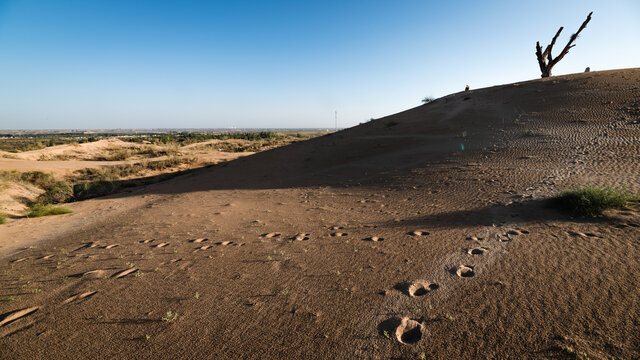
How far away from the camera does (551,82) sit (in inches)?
642

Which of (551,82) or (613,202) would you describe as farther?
A: (551,82)

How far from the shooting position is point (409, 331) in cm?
232

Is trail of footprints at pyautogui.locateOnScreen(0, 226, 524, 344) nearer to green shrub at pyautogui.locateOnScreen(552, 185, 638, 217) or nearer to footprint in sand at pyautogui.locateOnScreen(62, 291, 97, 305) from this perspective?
footprint in sand at pyautogui.locateOnScreen(62, 291, 97, 305)

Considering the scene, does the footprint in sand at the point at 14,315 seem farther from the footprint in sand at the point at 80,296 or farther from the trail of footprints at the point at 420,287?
the trail of footprints at the point at 420,287

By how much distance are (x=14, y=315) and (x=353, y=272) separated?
4.00 metres

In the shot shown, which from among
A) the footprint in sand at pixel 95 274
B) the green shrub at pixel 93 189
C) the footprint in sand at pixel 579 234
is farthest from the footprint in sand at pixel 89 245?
the green shrub at pixel 93 189

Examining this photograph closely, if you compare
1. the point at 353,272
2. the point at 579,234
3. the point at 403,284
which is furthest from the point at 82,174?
the point at 579,234

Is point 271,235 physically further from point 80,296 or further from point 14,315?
point 14,315

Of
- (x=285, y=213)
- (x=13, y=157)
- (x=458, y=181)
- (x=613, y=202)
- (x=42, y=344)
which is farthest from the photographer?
(x=13, y=157)

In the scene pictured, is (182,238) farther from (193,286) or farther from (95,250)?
(193,286)

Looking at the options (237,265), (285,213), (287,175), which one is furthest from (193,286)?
(287,175)

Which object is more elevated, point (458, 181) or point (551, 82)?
point (551, 82)

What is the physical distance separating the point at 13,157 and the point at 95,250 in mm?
23737

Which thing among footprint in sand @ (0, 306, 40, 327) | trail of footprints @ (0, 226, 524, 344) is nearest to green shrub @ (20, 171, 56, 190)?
trail of footprints @ (0, 226, 524, 344)
